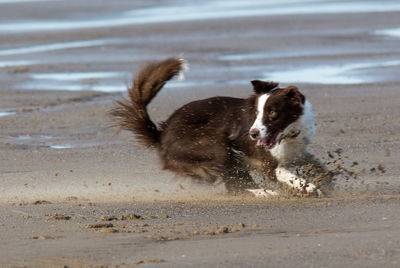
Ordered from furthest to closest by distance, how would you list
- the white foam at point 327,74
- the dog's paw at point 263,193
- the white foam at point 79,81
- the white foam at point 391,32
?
the white foam at point 391,32 < the white foam at point 79,81 < the white foam at point 327,74 < the dog's paw at point 263,193

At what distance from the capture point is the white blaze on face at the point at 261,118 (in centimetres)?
653

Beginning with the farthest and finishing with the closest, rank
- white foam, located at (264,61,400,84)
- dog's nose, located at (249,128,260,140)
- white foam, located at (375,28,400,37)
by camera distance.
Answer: white foam, located at (375,28,400,37), white foam, located at (264,61,400,84), dog's nose, located at (249,128,260,140)

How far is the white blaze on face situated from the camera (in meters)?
6.53

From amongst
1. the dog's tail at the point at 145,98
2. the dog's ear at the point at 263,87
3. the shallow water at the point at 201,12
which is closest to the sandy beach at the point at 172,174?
the dog's tail at the point at 145,98

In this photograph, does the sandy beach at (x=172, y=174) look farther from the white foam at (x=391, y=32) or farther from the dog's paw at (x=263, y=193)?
the dog's paw at (x=263, y=193)

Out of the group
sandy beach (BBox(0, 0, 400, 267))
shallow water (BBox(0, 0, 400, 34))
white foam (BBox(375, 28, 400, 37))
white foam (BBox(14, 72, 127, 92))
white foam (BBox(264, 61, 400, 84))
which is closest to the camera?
sandy beach (BBox(0, 0, 400, 267))

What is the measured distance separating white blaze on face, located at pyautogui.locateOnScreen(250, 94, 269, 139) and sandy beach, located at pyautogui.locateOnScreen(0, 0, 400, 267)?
54 cm

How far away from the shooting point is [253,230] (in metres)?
5.53

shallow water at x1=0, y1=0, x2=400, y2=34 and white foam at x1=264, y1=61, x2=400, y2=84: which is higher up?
shallow water at x1=0, y1=0, x2=400, y2=34

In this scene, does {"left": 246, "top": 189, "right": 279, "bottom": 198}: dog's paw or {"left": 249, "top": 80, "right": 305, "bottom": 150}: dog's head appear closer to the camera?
{"left": 249, "top": 80, "right": 305, "bottom": 150}: dog's head

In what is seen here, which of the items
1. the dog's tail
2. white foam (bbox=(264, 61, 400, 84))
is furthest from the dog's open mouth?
white foam (bbox=(264, 61, 400, 84))

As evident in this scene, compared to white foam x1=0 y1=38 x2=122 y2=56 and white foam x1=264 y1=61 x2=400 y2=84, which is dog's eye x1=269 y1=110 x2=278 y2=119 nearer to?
white foam x1=264 y1=61 x2=400 y2=84

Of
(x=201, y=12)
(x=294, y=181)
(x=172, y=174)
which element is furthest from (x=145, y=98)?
(x=201, y=12)

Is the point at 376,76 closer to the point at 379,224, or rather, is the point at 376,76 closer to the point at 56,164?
the point at 56,164
